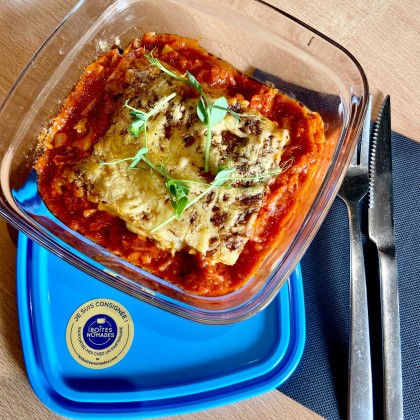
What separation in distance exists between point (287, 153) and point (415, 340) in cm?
72

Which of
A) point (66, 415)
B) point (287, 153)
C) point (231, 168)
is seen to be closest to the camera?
point (231, 168)

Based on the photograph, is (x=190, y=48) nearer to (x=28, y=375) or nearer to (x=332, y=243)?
(x=332, y=243)

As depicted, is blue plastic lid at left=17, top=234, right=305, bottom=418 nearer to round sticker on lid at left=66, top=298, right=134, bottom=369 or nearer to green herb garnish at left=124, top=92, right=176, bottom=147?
round sticker on lid at left=66, top=298, right=134, bottom=369

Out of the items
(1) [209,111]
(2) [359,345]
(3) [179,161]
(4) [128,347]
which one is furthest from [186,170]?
(2) [359,345]

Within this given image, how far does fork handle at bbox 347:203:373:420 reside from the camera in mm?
1581

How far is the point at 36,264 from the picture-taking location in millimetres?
1672

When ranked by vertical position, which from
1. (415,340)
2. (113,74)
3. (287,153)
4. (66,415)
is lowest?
(66,415)

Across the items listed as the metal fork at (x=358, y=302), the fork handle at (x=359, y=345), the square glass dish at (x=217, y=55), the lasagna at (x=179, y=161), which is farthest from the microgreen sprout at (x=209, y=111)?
the fork handle at (x=359, y=345)

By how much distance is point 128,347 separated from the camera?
5.47 feet

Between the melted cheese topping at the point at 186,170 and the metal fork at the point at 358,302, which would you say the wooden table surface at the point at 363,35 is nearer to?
the metal fork at the point at 358,302

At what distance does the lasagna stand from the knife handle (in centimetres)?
40

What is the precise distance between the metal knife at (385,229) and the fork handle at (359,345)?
0.06m

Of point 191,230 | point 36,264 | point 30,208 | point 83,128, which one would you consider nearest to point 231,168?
point 191,230

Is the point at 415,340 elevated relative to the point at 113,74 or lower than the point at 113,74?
lower
